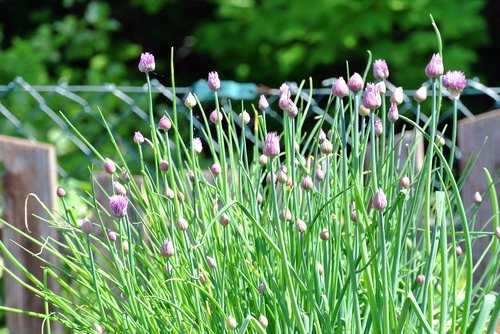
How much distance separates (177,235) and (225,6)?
4328mm

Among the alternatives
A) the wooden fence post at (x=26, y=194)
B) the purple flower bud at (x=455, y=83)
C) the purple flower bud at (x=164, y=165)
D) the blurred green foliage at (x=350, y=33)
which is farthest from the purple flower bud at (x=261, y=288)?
the blurred green foliage at (x=350, y=33)

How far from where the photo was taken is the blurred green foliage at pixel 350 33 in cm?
505

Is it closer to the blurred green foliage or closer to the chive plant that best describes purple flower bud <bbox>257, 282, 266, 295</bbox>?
the chive plant

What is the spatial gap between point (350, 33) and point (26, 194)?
2.74 metres

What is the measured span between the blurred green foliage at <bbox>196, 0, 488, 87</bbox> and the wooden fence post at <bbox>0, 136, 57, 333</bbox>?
258 centimetres

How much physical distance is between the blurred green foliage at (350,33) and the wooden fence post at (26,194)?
101 inches

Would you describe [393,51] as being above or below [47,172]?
above

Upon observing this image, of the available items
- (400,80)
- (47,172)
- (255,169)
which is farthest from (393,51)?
(255,169)

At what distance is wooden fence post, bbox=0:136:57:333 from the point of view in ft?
9.29

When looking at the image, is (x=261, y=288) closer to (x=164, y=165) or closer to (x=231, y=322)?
(x=231, y=322)

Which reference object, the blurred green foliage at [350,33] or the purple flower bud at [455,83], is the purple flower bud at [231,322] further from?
the blurred green foliage at [350,33]

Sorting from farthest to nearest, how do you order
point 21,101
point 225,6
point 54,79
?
1. point 54,79
2. point 225,6
3. point 21,101

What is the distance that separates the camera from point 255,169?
1636 mm

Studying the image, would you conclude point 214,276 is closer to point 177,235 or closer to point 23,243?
point 177,235
